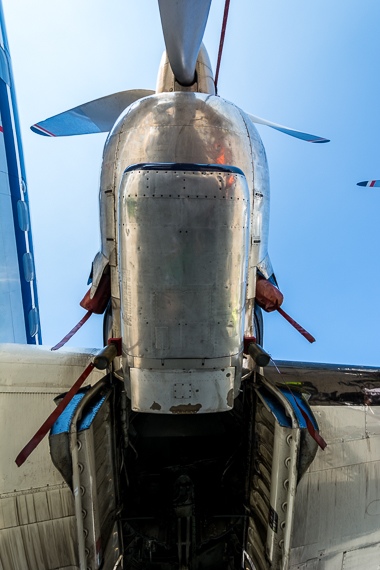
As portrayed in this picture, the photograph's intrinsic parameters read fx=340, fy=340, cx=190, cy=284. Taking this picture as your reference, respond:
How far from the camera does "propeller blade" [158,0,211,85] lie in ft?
6.43

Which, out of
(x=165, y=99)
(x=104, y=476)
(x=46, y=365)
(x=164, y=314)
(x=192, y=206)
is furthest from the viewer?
(x=46, y=365)

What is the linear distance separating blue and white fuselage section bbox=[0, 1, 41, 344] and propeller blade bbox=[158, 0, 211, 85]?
5474mm

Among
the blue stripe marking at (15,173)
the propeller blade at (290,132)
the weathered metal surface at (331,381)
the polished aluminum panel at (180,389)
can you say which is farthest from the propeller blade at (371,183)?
the blue stripe marking at (15,173)

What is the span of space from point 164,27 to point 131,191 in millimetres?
1067

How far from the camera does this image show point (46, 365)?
3365 mm

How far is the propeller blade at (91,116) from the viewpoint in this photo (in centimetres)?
468

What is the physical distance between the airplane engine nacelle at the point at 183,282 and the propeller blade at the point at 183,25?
34.2 inches

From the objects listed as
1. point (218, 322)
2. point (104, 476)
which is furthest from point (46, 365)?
point (218, 322)

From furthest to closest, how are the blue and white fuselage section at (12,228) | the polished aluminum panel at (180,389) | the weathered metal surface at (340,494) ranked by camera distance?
the blue and white fuselage section at (12,228), the weathered metal surface at (340,494), the polished aluminum panel at (180,389)

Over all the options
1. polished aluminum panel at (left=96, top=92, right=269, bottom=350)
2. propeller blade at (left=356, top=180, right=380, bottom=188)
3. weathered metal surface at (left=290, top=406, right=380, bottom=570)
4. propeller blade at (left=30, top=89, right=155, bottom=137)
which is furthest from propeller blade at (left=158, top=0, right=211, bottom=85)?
propeller blade at (left=356, top=180, right=380, bottom=188)

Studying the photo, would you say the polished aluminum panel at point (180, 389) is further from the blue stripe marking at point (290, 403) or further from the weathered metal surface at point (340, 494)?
the weathered metal surface at point (340, 494)

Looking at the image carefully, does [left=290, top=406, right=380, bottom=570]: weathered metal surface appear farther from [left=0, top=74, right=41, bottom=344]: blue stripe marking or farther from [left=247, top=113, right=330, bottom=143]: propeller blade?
[left=0, top=74, right=41, bottom=344]: blue stripe marking

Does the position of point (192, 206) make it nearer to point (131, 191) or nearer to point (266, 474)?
point (131, 191)

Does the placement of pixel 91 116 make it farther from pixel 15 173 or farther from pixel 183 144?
pixel 15 173
